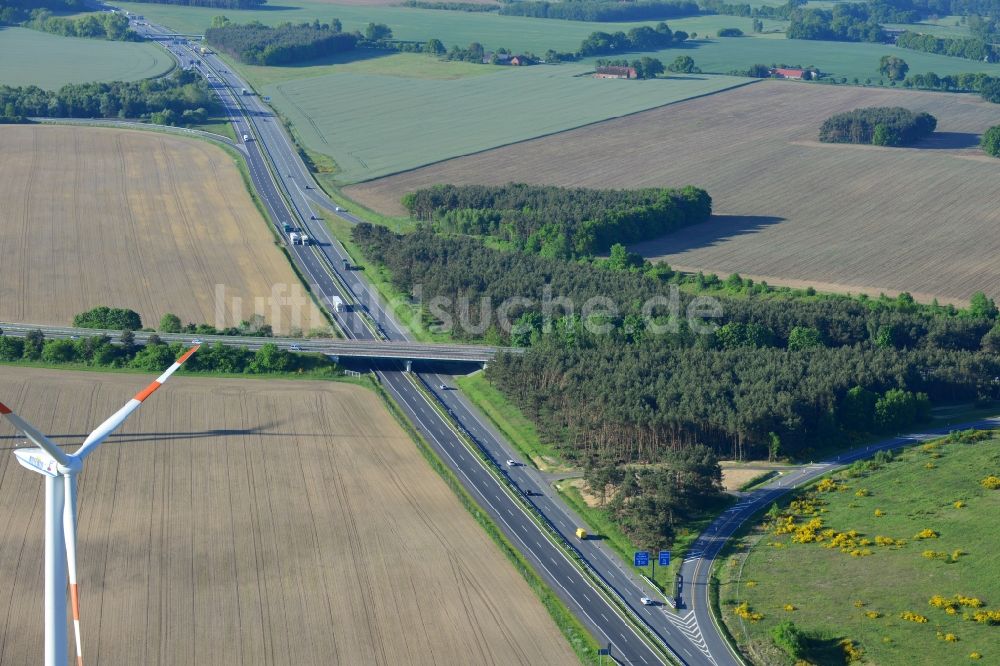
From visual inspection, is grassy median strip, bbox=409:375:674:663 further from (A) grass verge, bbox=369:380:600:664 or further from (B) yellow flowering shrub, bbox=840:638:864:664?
(B) yellow flowering shrub, bbox=840:638:864:664

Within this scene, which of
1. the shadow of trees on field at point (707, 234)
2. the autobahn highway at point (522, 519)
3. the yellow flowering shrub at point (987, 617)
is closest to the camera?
the yellow flowering shrub at point (987, 617)

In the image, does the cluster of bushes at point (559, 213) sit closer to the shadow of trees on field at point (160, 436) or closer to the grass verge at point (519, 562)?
the grass verge at point (519, 562)

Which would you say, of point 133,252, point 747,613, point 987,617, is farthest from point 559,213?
point 987,617

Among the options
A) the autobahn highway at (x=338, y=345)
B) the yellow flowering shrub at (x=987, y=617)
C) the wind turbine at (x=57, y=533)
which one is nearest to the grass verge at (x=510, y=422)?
the autobahn highway at (x=338, y=345)

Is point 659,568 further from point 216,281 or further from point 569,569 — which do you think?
point 216,281

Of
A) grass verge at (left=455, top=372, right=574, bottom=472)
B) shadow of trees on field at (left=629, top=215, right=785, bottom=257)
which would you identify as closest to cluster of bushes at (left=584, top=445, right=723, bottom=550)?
grass verge at (left=455, top=372, right=574, bottom=472)

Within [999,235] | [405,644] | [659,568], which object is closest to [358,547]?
[405,644]

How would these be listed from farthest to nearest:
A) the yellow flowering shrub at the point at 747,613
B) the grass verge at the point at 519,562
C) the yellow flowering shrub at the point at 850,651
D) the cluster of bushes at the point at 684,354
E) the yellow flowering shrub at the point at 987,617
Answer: the cluster of bushes at the point at 684,354 → the yellow flowering shrub at the point at 747,613 → the grass verge at the point at 519,562 → the yellow flowering shrub at the point at 987,617 → the yellow flowering shrub at the point at 850,651
